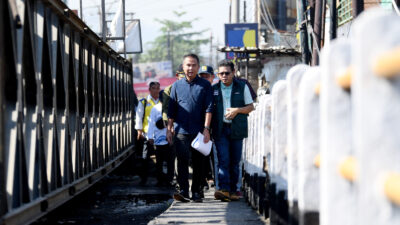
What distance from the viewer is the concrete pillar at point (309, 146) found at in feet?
10.9

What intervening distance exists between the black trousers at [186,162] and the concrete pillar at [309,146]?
5.11 m

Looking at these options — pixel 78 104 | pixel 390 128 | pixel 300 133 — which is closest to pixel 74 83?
pixel 78 104

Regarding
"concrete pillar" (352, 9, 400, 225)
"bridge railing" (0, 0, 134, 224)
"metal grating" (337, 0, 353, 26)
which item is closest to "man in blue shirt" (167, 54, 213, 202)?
"bridge railing" (0, 0, 134, 224)

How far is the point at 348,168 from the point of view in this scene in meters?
2.46

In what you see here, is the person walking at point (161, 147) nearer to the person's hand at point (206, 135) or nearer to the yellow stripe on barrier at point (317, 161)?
the person's hand at point (206, 135)

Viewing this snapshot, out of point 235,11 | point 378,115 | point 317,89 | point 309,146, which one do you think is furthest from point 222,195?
point 235,11

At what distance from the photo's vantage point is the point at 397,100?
187 cm

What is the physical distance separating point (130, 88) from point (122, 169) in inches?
74.8

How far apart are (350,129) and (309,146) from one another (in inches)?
27.2

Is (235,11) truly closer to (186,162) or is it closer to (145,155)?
(145,155)

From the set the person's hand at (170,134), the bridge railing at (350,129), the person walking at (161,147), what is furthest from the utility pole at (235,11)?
the bridge railing at (350,129)

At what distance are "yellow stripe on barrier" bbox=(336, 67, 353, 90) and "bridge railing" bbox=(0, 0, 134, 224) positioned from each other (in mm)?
2824

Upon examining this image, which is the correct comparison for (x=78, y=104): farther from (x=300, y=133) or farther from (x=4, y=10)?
(x=300, y=133)

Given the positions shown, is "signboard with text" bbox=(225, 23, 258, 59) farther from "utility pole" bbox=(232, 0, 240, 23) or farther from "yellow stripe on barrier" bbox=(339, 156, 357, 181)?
"yellow stripe on barrier" bbox=(339, 156, 357, 181)
